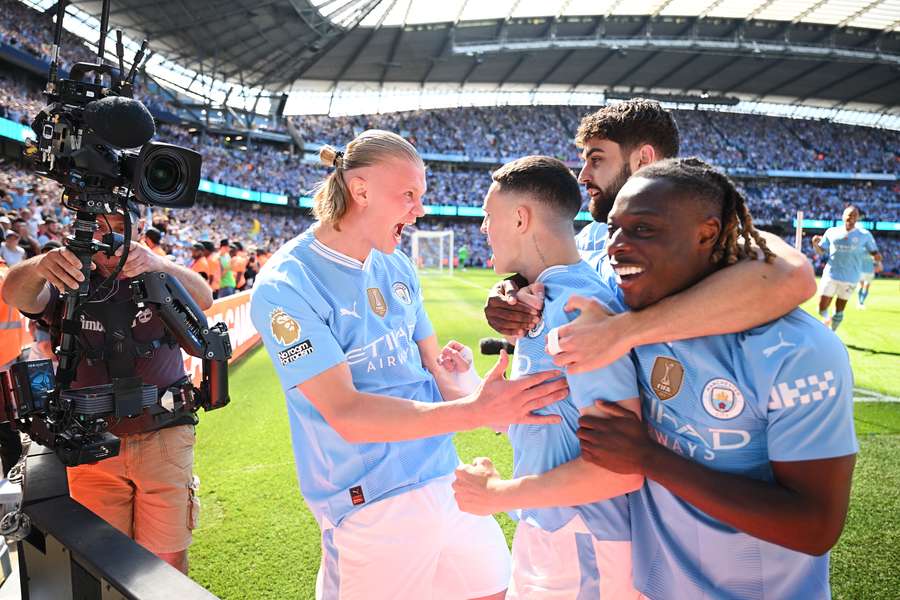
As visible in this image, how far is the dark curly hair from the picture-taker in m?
2.53

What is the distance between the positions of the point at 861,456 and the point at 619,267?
506 cm

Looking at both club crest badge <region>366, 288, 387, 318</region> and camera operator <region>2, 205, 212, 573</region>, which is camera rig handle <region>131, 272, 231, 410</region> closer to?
camera operator <region>2, 205, 212, 573</region>

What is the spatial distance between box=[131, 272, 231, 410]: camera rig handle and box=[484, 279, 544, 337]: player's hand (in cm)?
123

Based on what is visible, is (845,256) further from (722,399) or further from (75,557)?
(75,557)

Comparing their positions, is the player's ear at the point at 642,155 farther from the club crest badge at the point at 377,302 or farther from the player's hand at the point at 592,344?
the player's hand at the point at 592,344

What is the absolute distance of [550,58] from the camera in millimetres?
45344

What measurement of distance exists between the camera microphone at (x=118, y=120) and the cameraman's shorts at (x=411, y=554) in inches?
56.5

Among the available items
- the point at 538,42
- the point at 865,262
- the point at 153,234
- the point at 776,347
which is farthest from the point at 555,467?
the point at 538,42

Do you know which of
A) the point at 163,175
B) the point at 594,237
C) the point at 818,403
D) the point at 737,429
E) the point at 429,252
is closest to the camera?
the point at 818,403

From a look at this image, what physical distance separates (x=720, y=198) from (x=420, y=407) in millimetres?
1022

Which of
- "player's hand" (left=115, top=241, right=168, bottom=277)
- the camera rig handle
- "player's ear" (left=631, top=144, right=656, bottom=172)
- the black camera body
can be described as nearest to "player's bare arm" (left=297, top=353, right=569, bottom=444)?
the camera rig handle

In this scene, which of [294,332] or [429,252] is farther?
[429,252]

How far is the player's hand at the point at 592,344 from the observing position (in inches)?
54.9

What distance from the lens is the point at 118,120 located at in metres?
1.94
